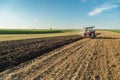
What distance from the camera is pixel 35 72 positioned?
8828mm

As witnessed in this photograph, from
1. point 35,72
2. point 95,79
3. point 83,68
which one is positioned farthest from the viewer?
point 83,68

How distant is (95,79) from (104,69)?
70.2 inches

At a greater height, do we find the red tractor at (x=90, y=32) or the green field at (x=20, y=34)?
the red tractor at (x=90, y=32)

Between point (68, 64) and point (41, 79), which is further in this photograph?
point (68, 64)

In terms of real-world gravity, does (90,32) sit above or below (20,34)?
above

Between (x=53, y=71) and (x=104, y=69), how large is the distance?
2375 mm

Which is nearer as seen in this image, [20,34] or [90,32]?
[90,32]

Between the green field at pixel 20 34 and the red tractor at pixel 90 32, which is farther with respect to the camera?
the green field at pixel 20 34

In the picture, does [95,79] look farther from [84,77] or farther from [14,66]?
[14,66]

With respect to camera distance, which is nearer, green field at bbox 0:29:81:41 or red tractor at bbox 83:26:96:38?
red tractor at bbox 83:26:96:38

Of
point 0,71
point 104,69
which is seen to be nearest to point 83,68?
point 104,69

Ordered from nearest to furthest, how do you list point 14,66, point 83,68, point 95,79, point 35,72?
point 95,79 → point 35,72 → point 83,68 → point 14,66

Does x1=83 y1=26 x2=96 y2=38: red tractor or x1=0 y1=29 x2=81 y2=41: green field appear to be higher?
x1=83 y1=26 x2=96 y2=38: red tractor

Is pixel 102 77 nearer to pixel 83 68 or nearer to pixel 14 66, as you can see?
pixel 83 68
